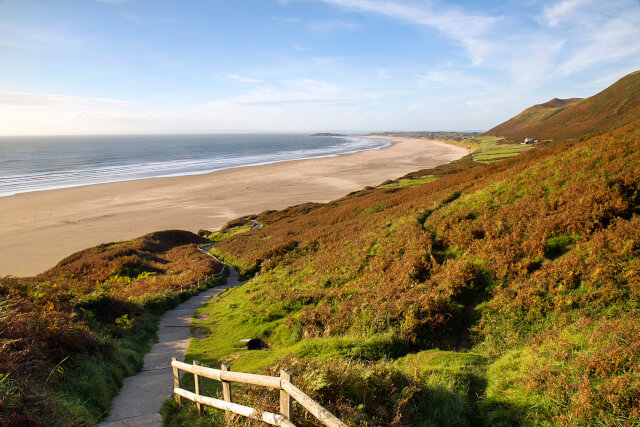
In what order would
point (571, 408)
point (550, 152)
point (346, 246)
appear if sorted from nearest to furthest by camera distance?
1. point (571, 408)
2. point (346, 246)
3. point (550, 152)

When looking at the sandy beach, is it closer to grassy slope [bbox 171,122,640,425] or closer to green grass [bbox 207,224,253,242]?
green grass [bbox 207,224,253,242]

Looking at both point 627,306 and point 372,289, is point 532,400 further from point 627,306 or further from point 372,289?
point 372,289

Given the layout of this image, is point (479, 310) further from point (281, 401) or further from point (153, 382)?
point (153, 382)

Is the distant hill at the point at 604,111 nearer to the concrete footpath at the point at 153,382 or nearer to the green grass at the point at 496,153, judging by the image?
the green grass at the point at 496,153

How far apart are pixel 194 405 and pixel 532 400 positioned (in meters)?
6.89

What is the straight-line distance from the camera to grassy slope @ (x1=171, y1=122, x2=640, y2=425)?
18.4 ft

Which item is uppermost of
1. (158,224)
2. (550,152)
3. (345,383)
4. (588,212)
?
(550,152)

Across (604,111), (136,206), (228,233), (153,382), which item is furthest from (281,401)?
(604,111)

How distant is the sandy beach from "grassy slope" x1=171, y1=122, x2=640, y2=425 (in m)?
30.3

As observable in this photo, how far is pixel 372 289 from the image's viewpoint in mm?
12344

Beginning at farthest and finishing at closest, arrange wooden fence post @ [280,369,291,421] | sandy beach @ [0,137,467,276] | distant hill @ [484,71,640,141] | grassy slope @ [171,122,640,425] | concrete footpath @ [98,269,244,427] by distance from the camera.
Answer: distant hill @ [484,71,640,141]
sandy beach @ [0,137,467,276]
concrete footpath @ [98,269,244,427]
grassy slope @ [171,122,640,425]
wooden fence post @ [280,369,291,421]

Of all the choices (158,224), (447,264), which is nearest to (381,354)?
(447,264)

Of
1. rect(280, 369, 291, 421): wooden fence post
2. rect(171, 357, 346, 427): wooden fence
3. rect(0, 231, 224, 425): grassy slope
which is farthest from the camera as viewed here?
rect(0, 231, 224, 425): grassy slope

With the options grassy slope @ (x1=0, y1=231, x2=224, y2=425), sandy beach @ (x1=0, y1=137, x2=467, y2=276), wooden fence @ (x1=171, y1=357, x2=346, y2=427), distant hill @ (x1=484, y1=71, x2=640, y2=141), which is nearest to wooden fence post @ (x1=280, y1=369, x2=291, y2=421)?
wooden fence @ (x1=171, y1=357, x2=346, y2=427)
